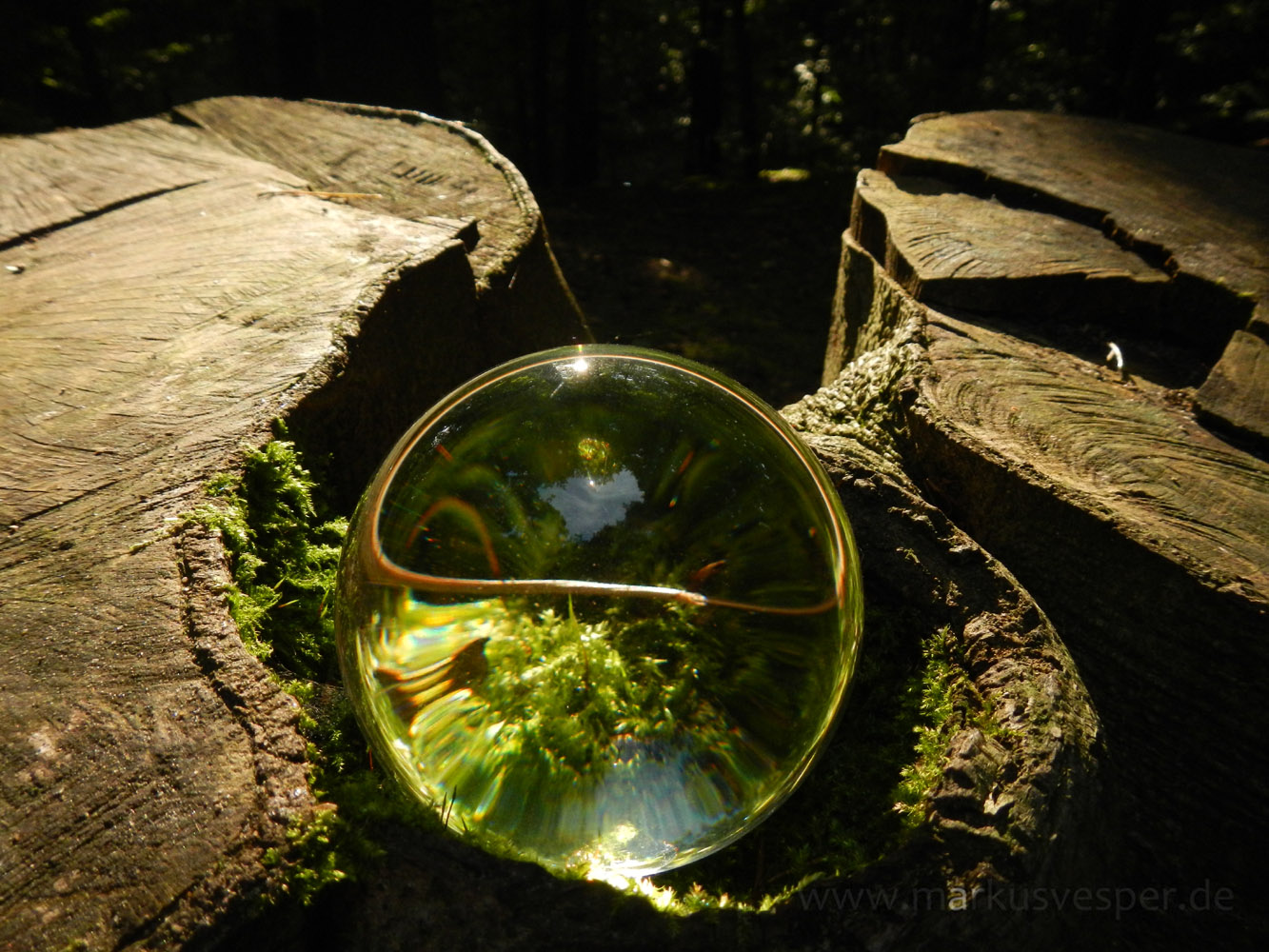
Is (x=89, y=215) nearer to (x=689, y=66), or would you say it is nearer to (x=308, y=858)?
(x=308, y=858)

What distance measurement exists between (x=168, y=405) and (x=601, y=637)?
1.27m

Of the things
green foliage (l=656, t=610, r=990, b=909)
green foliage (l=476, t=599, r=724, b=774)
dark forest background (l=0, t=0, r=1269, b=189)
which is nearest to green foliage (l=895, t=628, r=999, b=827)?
green foliage (l=656, t=610, r=990, b=909)

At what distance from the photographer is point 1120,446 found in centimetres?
216

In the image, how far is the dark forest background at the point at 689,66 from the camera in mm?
7379

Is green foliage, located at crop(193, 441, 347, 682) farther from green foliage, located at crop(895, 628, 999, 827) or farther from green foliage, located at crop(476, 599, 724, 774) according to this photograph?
green foliage, located at crop(895, 628, 999, 827)

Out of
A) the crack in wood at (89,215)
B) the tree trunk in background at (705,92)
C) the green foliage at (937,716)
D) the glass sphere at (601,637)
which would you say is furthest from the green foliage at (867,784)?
the tree trunk in background at (705,92)

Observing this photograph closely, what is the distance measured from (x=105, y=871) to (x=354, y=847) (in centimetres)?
33

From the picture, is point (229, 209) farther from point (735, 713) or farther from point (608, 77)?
point (608, 77)

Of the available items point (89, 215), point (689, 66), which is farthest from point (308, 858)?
point (689, 66)

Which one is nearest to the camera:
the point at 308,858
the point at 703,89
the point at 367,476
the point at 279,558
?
the point at 308,858

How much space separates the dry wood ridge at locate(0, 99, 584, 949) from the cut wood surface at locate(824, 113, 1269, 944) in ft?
4.60

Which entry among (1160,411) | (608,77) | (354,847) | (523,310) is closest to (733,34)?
(608,77)

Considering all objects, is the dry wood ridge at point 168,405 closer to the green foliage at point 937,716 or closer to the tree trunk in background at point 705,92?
the green foliage at point 937,716

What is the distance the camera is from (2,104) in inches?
337
